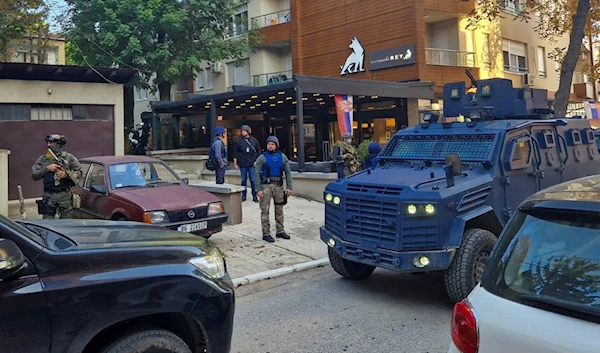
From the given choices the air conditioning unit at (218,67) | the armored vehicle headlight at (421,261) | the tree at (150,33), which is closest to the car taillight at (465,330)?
the armored vehicle headlight at (421,261)

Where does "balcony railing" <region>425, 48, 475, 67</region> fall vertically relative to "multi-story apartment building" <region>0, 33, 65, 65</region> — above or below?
below

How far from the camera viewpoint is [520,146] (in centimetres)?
588

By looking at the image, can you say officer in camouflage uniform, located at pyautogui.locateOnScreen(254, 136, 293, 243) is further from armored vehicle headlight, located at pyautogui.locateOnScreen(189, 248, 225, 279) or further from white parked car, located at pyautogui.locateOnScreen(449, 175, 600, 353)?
white parked car, located at pyautogui.locateOnScreen(449, 175, 600, 353)

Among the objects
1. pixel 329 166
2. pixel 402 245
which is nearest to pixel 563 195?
pixel 402 245

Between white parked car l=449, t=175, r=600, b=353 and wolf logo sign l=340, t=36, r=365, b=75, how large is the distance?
69.5 feet

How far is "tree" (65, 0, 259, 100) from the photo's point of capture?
20.3 meters

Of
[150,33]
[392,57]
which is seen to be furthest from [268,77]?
[392,57]

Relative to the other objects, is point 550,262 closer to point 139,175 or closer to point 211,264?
point 211,264

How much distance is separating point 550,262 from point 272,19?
27.5 metres

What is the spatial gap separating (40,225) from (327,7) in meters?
23.1

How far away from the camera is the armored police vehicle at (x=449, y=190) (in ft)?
16.1

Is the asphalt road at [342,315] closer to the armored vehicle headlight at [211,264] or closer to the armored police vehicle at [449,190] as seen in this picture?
the armored police vehicle at [449,190]

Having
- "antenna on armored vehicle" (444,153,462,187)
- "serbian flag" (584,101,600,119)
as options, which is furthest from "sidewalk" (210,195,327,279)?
"serbian flag" (584,101,600,119)

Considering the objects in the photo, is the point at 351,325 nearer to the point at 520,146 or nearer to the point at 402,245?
the point at 402,245
